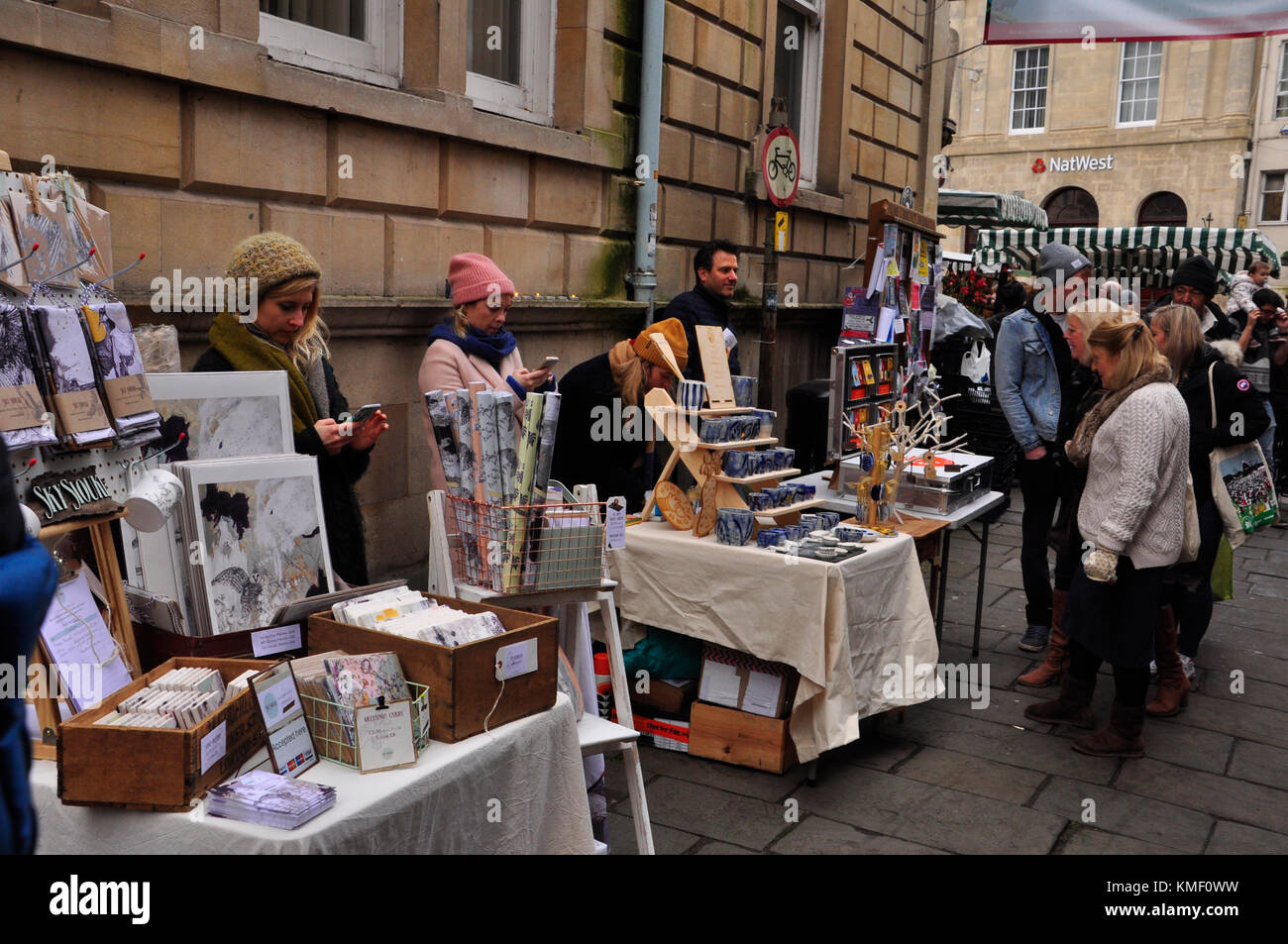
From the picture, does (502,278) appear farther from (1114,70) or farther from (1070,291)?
(1114,70)

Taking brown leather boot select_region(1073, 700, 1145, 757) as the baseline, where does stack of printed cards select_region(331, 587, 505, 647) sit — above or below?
above

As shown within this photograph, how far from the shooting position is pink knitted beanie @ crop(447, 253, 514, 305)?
14.9 ft

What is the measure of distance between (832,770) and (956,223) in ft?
46.6

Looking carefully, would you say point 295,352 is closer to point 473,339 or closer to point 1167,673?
point 473,339

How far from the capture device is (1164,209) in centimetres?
3045

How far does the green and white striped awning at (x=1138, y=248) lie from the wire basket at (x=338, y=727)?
1576cm

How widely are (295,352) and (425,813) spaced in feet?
5.79

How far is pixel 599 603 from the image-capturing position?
130 inches

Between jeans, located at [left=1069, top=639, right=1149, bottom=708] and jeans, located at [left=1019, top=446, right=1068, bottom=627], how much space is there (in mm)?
953

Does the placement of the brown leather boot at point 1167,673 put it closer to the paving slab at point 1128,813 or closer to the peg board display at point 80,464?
the paving slab at point 1128,813

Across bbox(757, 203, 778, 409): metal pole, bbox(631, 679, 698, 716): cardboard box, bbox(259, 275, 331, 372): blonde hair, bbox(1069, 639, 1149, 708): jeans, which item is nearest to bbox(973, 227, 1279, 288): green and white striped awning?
bbox(757, 203, 778, 409): metal pole

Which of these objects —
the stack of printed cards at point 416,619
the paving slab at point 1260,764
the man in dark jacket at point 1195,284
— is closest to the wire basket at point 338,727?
the stack of printed cards at point 416,619

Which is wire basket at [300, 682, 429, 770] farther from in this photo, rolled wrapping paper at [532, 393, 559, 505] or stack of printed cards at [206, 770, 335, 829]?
rolled wrapping paper at [532, 393, 559, 505]

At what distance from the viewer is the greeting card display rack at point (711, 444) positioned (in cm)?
419
